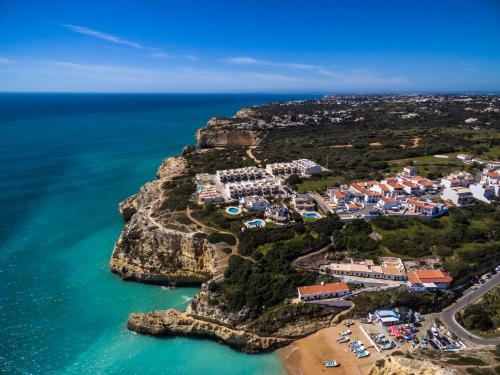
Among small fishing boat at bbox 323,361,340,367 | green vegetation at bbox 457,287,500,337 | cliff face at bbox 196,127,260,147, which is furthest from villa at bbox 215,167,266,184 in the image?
cliff face at bbox 196,127,260,147

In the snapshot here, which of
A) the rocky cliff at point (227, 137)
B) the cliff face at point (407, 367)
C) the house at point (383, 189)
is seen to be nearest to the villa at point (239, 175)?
the house at point (383, 189)

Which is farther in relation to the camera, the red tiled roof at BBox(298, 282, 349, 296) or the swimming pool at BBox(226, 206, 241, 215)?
the swimming pool at BBox(226, 206, 241, 215)

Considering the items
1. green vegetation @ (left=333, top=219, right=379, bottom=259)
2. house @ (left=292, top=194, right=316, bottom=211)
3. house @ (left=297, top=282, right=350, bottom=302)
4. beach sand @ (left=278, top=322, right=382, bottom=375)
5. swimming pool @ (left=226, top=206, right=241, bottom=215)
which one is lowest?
beach sand @ (left=278, top=322, right=382, bottom=375)

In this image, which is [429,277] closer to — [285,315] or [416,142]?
[285,315]

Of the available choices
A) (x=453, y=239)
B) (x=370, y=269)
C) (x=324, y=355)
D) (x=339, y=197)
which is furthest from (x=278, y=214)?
(x=453, y=239)

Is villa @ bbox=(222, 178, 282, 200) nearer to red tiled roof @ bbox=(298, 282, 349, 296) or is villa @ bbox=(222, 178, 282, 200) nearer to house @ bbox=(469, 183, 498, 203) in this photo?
red tiled roof @ bbox=(298, 282, 349, 296)
